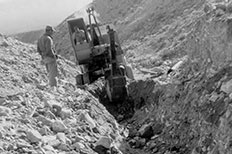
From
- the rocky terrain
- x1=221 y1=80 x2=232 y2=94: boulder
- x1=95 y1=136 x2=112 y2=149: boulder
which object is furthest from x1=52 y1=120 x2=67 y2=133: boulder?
x1=221 y1=80 x2=232 y2=94: boulder

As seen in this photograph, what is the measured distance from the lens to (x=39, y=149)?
639cm

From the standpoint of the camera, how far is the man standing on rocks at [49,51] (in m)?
10.3

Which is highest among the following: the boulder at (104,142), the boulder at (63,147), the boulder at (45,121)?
the boulder at (45,121)

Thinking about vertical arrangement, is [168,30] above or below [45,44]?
below

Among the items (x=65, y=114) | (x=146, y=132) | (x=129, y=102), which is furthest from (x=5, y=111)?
(x=129, y=102)

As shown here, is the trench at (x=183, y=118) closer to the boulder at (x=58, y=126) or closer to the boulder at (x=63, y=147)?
the boulder at (x=58, y=126)

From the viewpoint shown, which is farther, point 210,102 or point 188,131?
point 188,131

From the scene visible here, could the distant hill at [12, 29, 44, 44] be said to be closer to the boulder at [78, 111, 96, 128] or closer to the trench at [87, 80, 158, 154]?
the trench at [87, 80, 158, 154]

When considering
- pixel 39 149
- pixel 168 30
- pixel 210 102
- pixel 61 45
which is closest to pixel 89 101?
pixel 210 102

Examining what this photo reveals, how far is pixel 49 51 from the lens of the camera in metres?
10.4

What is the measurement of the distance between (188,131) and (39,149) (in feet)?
10.4

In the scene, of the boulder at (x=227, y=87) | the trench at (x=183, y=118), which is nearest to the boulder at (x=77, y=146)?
the trench at (x=183, y=118)

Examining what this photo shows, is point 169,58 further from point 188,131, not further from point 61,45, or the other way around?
point 61,45

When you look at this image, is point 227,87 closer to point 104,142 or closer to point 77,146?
point 104,142
